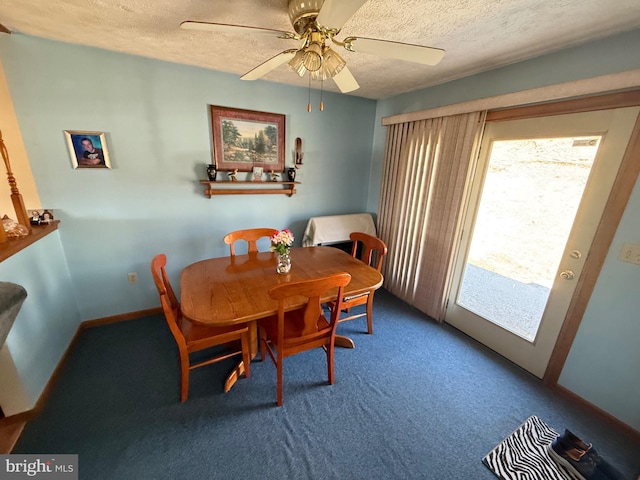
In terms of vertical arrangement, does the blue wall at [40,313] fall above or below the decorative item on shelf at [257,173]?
below

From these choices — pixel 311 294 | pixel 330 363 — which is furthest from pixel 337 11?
pixel 330 363

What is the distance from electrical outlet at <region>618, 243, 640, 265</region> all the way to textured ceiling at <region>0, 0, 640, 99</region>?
1.20 metres

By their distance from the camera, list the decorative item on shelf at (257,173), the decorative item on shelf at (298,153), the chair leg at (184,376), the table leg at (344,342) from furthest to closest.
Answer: the decorative item on shelf at (298,153) → the decorative item on shelf at (257,173) → the table leg at (344,342) → the chair leg at (184,376)

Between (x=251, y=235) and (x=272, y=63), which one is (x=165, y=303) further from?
(x=272, y=63)

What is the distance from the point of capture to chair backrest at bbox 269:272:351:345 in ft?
4.48

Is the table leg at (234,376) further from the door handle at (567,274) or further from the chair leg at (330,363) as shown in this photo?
the door handle at (567,274)

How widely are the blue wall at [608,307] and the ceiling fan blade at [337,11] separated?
168 centimetres

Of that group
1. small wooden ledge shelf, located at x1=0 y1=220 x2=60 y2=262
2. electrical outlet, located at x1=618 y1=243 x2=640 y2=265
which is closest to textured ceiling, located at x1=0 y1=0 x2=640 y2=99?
electrical outlet, located at x1=618 y1=243 x2=640 y2=265

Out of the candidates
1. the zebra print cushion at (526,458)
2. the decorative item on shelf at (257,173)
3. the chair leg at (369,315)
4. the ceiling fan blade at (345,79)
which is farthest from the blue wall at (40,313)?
the zebra print cushion at (526,458)

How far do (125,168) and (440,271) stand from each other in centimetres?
308

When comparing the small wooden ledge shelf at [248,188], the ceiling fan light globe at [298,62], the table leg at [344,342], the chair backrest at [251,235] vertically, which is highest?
the ceiling fan light globe at [298,62]

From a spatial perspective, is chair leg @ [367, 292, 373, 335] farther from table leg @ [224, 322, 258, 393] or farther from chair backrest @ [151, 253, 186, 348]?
chair backrest @ [151, 253, 186, 348]

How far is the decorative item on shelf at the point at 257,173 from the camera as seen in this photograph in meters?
2.63

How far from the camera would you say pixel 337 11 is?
0.90m
